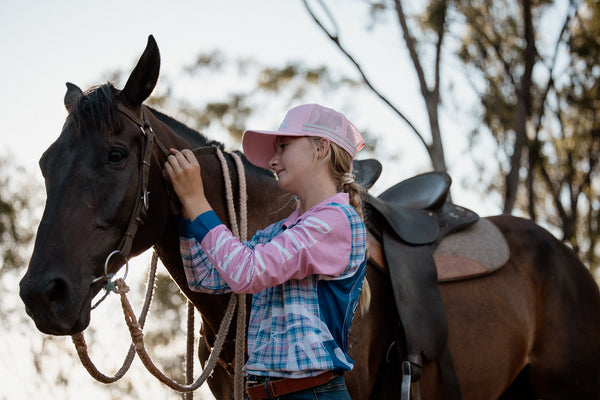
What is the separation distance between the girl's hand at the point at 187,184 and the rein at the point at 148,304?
0.32ft

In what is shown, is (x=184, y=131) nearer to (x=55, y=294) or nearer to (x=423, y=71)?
(x=55, y=294)

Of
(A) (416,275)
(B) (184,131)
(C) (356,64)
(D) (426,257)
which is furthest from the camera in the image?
(C) (356,64)

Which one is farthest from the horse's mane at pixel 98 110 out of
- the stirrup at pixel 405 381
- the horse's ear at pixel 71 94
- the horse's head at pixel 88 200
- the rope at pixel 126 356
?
the stirrup at pixel 405 381

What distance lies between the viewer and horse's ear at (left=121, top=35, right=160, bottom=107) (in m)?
2.21

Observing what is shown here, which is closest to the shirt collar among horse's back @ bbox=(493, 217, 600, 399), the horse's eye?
the horse's eye

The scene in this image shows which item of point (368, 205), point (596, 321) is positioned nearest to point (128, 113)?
point (368, 205)

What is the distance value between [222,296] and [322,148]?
33.1 inches

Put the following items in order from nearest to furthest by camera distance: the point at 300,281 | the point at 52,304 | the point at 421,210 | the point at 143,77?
the point at 52,304 < the point at 300,281 < the point at 143,77 < the point at 421,210

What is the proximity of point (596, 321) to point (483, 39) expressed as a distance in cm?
1054

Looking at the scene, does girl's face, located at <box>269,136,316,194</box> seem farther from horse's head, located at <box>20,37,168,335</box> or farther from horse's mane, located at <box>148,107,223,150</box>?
horse's mane, located at <box>148,107,223,150</box>

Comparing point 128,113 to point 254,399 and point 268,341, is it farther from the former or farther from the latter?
point 254,399

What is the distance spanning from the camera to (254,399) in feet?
7.06

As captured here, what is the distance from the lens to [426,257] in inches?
127

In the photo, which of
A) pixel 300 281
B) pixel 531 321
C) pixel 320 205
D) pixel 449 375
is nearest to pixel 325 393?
pixel 300 281
